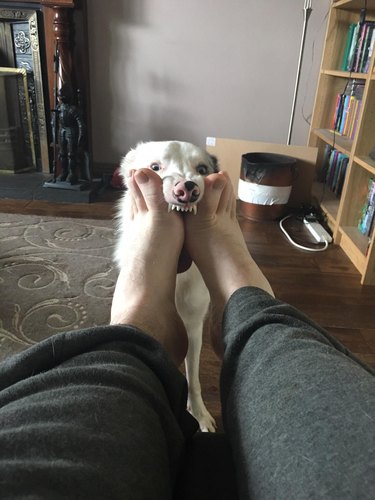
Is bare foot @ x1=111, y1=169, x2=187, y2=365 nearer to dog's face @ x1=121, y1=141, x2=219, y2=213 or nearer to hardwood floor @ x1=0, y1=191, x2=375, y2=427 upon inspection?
Answer: dog's face @ x1=121, y1=141, x2=219, y2=213

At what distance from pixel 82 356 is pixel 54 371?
1.7 inches

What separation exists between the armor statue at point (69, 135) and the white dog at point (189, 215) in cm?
162

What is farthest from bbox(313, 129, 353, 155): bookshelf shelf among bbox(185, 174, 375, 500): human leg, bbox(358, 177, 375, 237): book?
bbox(185, 174, 375, 500): human leg

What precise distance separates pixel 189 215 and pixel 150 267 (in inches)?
8.8

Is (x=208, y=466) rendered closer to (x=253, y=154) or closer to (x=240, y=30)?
(x=253, y=154)

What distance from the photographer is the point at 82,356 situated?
0.51 m

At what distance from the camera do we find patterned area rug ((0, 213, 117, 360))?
4.43ft

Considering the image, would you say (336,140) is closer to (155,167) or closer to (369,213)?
(369,213)

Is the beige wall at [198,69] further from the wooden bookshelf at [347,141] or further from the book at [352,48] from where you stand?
the book at [352,48]

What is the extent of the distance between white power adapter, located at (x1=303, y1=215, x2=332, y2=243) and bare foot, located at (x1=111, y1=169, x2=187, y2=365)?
1.35 metres

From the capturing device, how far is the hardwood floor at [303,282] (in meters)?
1.33

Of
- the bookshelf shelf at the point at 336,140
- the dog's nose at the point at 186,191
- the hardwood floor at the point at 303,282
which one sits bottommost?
the hardwood floor at the point at 303,282

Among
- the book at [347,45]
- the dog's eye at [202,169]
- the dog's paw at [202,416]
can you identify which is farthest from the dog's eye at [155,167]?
the book at [347,45]

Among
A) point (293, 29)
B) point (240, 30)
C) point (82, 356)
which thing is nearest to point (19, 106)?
point (240, 30)
